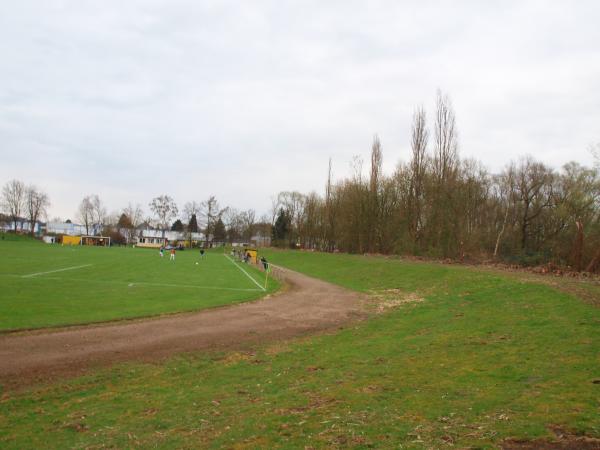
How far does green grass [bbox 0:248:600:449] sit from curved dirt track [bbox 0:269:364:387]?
115cm

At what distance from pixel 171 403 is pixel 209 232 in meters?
123

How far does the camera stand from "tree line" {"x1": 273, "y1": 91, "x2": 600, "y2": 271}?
44.8 m

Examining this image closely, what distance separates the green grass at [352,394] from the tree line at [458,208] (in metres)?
25.1

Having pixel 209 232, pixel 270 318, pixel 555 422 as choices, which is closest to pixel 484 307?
pixel 270 318

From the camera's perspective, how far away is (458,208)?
45125mm

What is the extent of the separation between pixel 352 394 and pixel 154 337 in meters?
8.16

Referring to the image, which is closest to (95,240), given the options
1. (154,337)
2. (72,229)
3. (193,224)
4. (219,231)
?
(72,229)

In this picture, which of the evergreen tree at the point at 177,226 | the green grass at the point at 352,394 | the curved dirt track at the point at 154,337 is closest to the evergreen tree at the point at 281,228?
the evergreen tree at the point at 177,226

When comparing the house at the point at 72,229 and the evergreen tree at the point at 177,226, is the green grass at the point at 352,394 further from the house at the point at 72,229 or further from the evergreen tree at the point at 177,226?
the evergreen tree at the point at 177,226

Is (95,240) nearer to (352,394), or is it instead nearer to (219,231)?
(219,231)

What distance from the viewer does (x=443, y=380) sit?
8.68m

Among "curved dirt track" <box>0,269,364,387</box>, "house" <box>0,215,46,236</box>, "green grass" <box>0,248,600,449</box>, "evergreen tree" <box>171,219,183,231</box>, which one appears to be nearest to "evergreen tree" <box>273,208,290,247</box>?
"evergreen tree" <box>171,219,183,231</box>

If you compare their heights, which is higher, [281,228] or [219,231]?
[281,228]

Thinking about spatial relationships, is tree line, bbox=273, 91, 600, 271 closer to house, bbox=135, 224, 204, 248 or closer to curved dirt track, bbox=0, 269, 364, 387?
curved dirt track, bbox=0, 269, 364, 387
